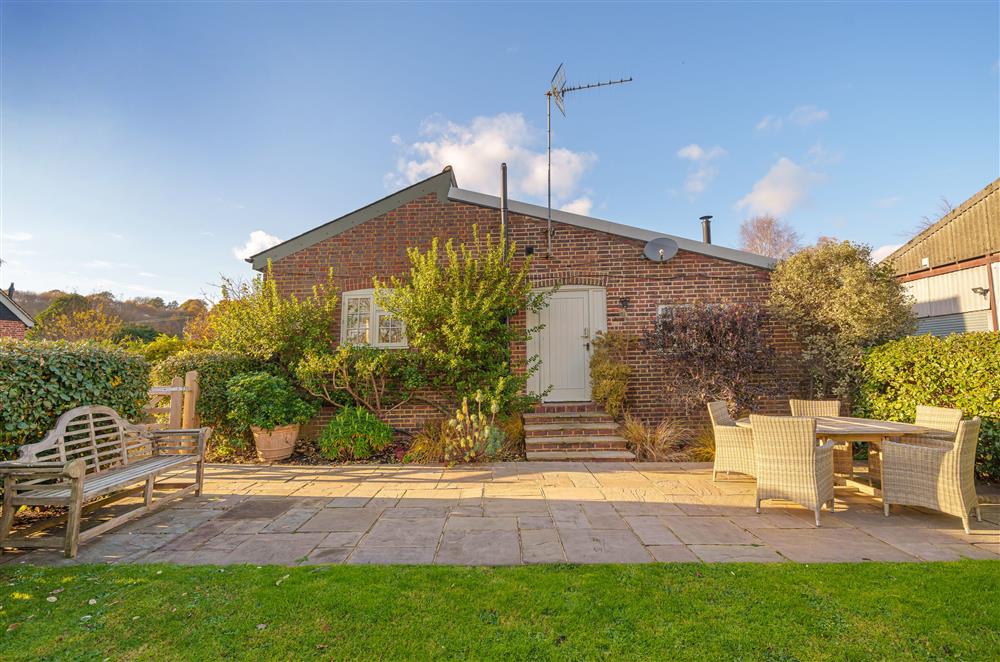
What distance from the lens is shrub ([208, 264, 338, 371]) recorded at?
285 inches

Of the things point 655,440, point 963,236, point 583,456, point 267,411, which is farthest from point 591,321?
point 963,236

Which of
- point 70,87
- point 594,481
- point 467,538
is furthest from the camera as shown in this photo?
point 70,87

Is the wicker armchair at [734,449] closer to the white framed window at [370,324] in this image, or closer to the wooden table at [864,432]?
the wooden table at [864,432]

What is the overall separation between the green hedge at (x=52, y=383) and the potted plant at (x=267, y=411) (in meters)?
1.57

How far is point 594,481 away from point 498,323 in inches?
122

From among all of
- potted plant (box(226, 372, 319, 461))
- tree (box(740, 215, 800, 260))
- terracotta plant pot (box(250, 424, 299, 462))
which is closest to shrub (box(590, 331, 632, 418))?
potted plant (box(226, 372, 319, 461))

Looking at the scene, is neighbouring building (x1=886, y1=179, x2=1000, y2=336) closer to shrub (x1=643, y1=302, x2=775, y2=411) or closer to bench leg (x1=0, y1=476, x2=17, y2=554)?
shrub (x1=643, y1=302, x2=775, y2=411)

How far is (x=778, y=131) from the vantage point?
8.11 m

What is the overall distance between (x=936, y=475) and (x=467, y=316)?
558 centimetres

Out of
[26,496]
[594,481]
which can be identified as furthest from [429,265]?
[26,496]

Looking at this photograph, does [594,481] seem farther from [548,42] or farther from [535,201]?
[548,42]

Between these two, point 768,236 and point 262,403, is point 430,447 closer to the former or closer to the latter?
point 262,403

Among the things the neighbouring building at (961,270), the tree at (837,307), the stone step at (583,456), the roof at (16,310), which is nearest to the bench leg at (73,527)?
the stone step at (583,456)

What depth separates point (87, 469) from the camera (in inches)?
155
